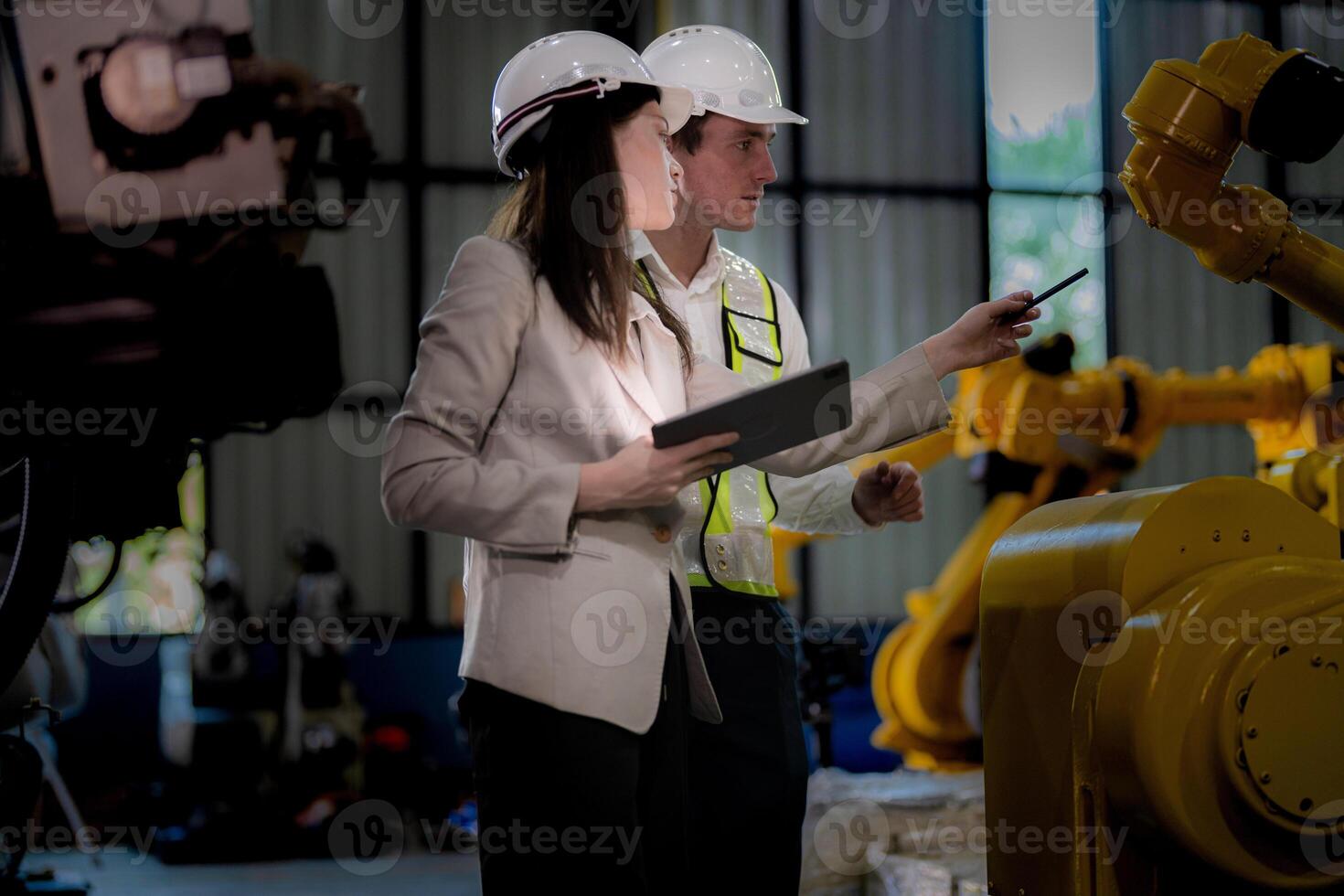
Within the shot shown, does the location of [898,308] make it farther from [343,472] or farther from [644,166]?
[644,166]

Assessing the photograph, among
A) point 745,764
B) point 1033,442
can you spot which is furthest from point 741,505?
point 1033,442

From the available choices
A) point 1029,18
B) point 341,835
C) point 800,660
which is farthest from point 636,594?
point 1029,18

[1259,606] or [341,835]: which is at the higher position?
[1259,606]

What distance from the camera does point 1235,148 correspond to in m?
1.96

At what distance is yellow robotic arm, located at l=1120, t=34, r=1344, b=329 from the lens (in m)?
1.87

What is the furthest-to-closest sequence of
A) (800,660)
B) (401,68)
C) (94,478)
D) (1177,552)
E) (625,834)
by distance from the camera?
(401,68) → (800,660) → (94,478) → (1177,552) → (625,834)

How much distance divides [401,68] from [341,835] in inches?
202

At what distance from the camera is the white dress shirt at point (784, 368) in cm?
216

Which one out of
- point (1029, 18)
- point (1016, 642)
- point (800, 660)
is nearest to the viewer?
point (1016, 642)

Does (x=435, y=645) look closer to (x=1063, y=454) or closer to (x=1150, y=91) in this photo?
(x=1063, y=454)

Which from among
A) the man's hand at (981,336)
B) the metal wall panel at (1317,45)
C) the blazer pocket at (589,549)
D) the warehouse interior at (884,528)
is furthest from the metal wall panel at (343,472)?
the blazer pocket at (589,549)

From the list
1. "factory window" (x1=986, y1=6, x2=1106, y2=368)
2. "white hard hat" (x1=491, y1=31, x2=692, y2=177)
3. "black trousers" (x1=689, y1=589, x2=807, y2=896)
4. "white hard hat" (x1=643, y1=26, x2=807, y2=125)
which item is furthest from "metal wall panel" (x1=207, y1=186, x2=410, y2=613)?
"white hard hat" (x1=491, y1=31, x2=692, y2=177)

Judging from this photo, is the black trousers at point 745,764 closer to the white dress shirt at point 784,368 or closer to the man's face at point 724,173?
the white dress shirt at point 784,368

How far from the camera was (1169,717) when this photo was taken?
1.60m
